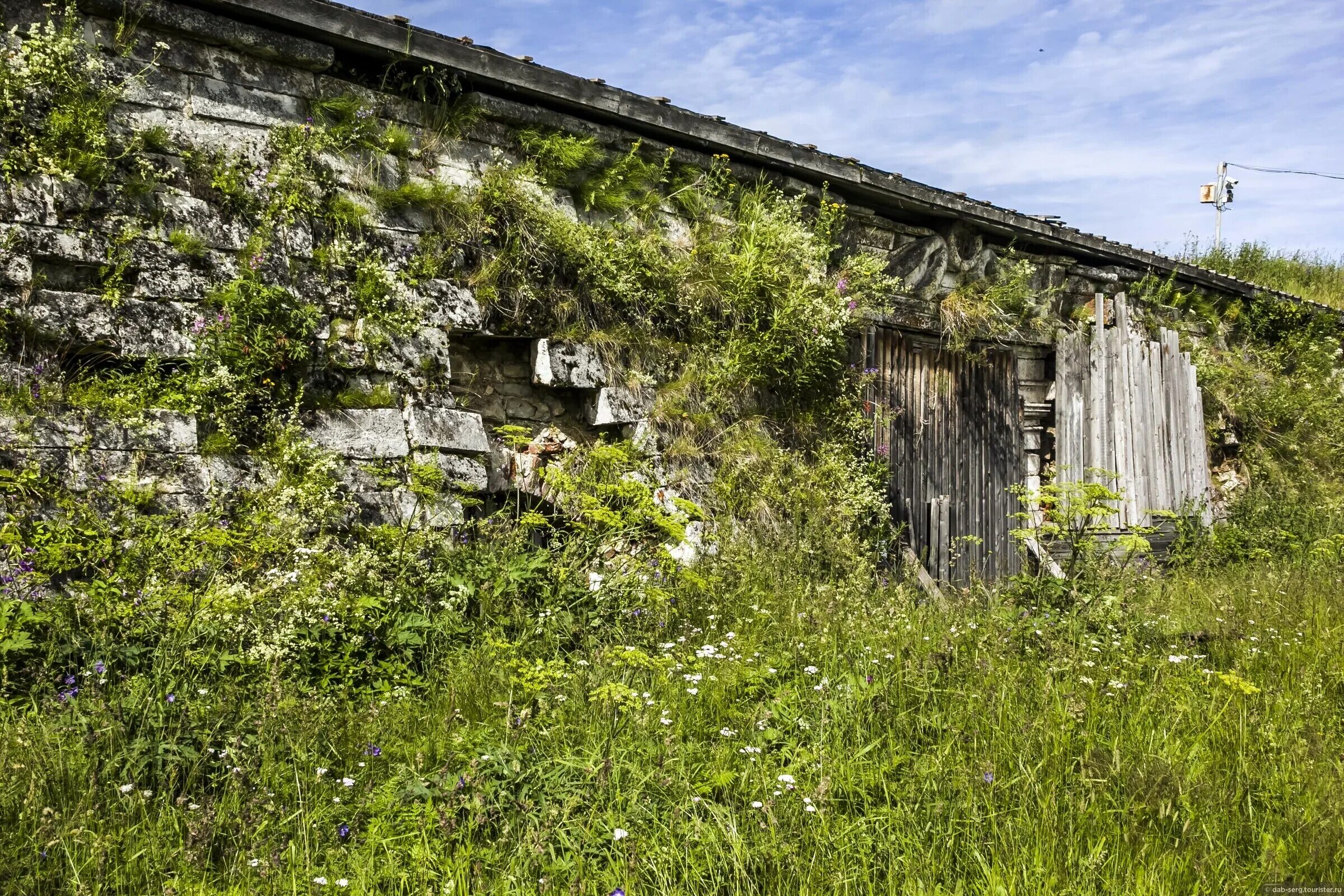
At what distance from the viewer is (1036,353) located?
9625 mm

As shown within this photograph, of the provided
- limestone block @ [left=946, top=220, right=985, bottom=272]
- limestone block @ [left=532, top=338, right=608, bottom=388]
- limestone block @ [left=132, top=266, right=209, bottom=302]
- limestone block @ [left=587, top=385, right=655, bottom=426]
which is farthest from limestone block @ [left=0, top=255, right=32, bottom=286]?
limestone block @ [left=946, top=220, right=985, bottom=272]

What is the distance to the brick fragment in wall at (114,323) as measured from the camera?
4352 mm

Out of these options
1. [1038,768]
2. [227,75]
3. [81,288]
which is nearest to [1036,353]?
[1038,768]

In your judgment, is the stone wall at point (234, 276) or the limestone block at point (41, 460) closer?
the limestone block at point (41, 460)

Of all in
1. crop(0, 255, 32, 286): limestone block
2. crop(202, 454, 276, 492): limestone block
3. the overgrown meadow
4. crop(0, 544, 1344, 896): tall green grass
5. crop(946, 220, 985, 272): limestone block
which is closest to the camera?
crop(0, 544, 1344, 896): tall green grass

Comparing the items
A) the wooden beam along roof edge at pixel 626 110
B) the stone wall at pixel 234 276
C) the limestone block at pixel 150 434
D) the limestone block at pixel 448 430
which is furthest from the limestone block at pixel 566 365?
the limestone block at pixel 150 434

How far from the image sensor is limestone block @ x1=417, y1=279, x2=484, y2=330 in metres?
5.45

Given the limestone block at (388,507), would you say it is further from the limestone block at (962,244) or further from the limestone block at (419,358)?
the limestone block at (962,244)

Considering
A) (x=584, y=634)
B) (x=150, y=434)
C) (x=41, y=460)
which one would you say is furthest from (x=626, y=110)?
(x=41, y=460)

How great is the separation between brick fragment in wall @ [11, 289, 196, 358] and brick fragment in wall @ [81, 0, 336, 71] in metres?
1.50

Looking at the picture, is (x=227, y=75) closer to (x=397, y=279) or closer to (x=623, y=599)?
(x=397, y=279)

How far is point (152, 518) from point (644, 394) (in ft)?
10.2

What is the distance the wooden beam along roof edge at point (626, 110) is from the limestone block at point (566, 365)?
5.50ft

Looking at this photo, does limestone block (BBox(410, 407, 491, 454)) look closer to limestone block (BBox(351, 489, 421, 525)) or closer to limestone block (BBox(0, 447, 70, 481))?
limestone block (BBox(351, 489, 421, 525))
